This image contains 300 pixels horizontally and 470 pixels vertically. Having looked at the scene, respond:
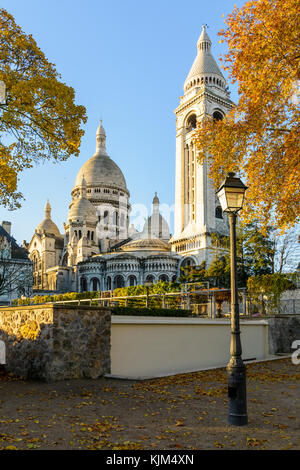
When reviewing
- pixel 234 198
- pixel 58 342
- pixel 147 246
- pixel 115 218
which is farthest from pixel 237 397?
pixel 115 218

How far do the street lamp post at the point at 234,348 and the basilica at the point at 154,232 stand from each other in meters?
54.9

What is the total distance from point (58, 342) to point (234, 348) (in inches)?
189

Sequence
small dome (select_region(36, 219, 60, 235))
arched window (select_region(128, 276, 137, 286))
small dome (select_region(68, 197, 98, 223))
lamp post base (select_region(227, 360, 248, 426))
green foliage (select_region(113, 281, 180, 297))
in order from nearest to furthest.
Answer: lamp post base (select_region(227, 360, 248, 426)), green foliage (select_region(113, 281, 180, 297)), arched window (select_region(128, 276, 137, 286)), small dome (select_region(68, 197, 98, 223)), small dome (select_region(36, 219, 60, 235))

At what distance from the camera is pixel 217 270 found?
3691 centimetres

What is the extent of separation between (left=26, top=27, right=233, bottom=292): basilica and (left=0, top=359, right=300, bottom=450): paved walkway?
53195 mm

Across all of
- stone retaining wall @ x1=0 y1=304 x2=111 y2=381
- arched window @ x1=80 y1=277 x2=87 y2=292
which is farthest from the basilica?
stone retaining wall @ x1=0 y1=304 x2=111 y2=381

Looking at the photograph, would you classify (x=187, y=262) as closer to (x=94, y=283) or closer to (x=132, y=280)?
(x=132, y=280)

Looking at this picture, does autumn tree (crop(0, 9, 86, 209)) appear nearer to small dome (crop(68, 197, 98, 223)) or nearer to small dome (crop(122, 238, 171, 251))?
small dome (crop(122, 238, 171, 251))

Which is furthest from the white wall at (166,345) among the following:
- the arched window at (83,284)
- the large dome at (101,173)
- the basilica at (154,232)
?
the large dome at (101,173)

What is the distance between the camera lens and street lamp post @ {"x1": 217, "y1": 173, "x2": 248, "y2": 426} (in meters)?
6.61

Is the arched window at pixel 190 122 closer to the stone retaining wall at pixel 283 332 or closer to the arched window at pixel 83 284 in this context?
the arched window at pixel 83 284

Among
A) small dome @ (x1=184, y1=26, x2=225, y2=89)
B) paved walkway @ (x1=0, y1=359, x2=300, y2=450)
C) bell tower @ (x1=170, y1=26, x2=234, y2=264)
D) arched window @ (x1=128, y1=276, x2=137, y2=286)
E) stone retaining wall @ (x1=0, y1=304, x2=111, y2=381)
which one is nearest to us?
paved walkway @ (x1=0, y1=359, x2=300, y2=450)
